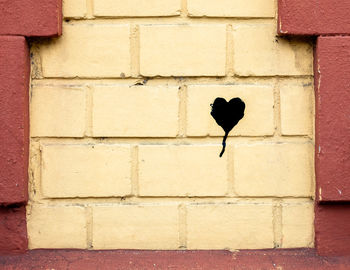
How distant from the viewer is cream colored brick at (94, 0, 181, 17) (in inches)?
54.8

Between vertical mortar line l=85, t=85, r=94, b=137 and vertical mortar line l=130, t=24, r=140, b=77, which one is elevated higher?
vertical mortar line l=130, t=24, r=140, b=77

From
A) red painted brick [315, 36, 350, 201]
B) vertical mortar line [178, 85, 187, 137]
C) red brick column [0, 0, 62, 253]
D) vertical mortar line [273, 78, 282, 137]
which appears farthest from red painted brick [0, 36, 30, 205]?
red painted brick [315, 36, 350, 201]

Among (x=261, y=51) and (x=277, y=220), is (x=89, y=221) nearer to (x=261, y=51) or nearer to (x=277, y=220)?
(x=277, y=220)

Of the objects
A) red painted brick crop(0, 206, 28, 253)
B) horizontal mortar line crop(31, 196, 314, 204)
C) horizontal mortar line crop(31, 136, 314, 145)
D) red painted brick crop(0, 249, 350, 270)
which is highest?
horizontal mortar line crop(31, 136, 314, 145)

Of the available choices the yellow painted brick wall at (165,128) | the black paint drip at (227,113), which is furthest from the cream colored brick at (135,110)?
the black paint drip at (227,113)

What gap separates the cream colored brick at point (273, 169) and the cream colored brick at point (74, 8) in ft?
Result: 2.18

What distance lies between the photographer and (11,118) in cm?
132

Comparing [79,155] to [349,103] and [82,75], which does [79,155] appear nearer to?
[82,75]

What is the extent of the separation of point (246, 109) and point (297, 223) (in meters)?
0.40

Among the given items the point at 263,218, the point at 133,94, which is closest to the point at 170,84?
the point at 133,94

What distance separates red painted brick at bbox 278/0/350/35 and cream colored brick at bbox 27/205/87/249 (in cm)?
88

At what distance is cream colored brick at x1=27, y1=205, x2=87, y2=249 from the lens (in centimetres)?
139

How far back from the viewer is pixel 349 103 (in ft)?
4.32

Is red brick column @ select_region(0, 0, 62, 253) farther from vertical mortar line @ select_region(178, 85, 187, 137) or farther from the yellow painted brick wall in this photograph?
vertical mortar line @ select_region(178, 85, 187, 137)
